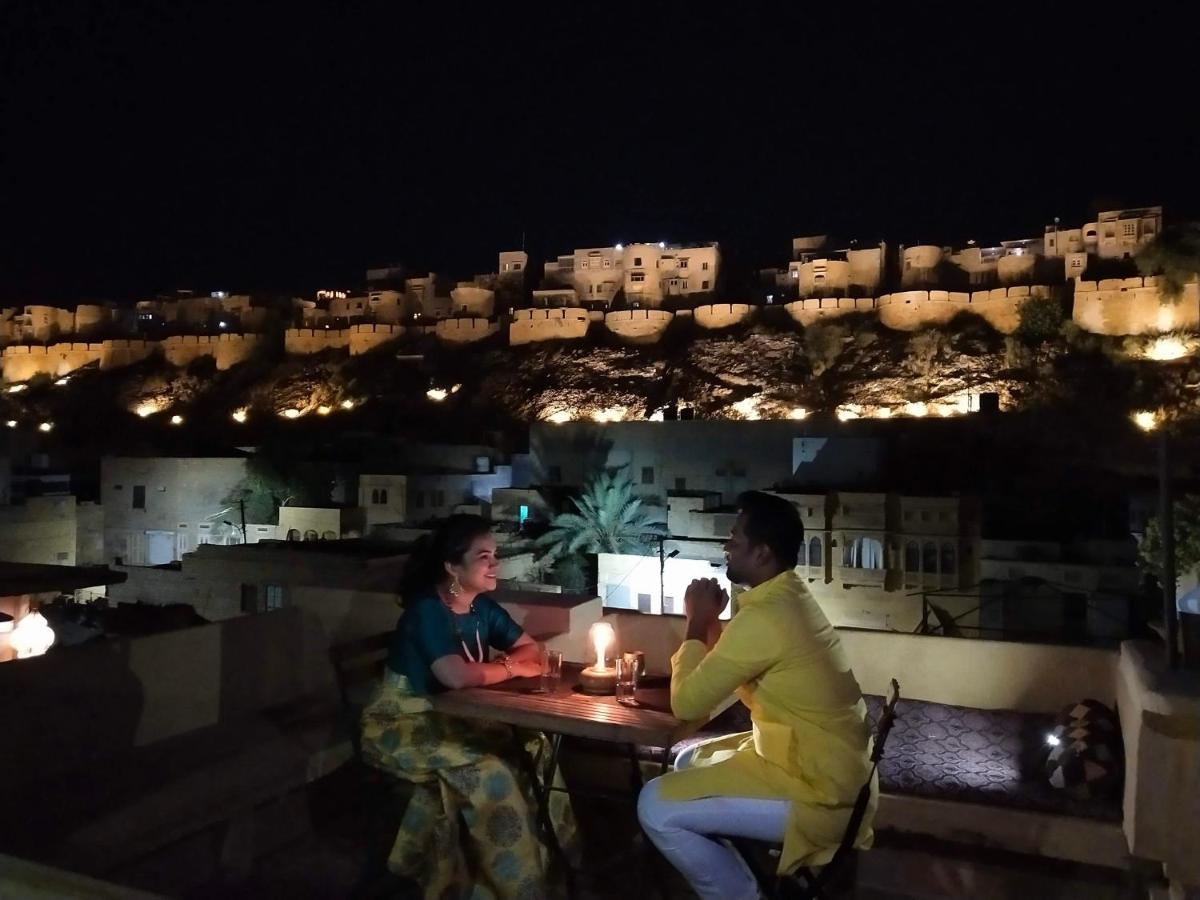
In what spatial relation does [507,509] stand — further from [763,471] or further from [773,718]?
[773,718]

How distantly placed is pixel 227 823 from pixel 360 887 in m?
0.65

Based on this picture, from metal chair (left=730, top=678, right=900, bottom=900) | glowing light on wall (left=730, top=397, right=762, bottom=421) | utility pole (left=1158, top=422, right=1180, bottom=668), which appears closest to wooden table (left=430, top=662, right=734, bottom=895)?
metal chair (left=730, top=678, right=900, bottom=900)

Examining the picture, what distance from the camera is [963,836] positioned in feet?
11.7

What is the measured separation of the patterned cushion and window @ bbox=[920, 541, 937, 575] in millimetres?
15273

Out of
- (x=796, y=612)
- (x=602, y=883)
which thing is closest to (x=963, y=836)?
(x=602, y=883)

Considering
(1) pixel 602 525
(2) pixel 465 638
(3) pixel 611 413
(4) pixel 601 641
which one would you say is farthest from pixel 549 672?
(3) pixel 611 413

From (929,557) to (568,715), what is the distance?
17.3 meters

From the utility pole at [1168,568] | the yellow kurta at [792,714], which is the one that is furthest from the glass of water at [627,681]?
the utility pole at [1168,568]

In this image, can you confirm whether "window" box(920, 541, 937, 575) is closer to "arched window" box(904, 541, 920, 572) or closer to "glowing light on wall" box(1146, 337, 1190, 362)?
"arched window" box(904, 541, 920, 572)

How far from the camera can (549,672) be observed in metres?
3.34

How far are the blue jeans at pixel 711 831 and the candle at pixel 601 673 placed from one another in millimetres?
581

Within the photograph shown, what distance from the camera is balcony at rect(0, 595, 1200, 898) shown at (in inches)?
126

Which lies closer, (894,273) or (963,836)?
(963,836)

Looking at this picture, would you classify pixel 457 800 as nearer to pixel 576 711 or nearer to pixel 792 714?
pixel 576 711
